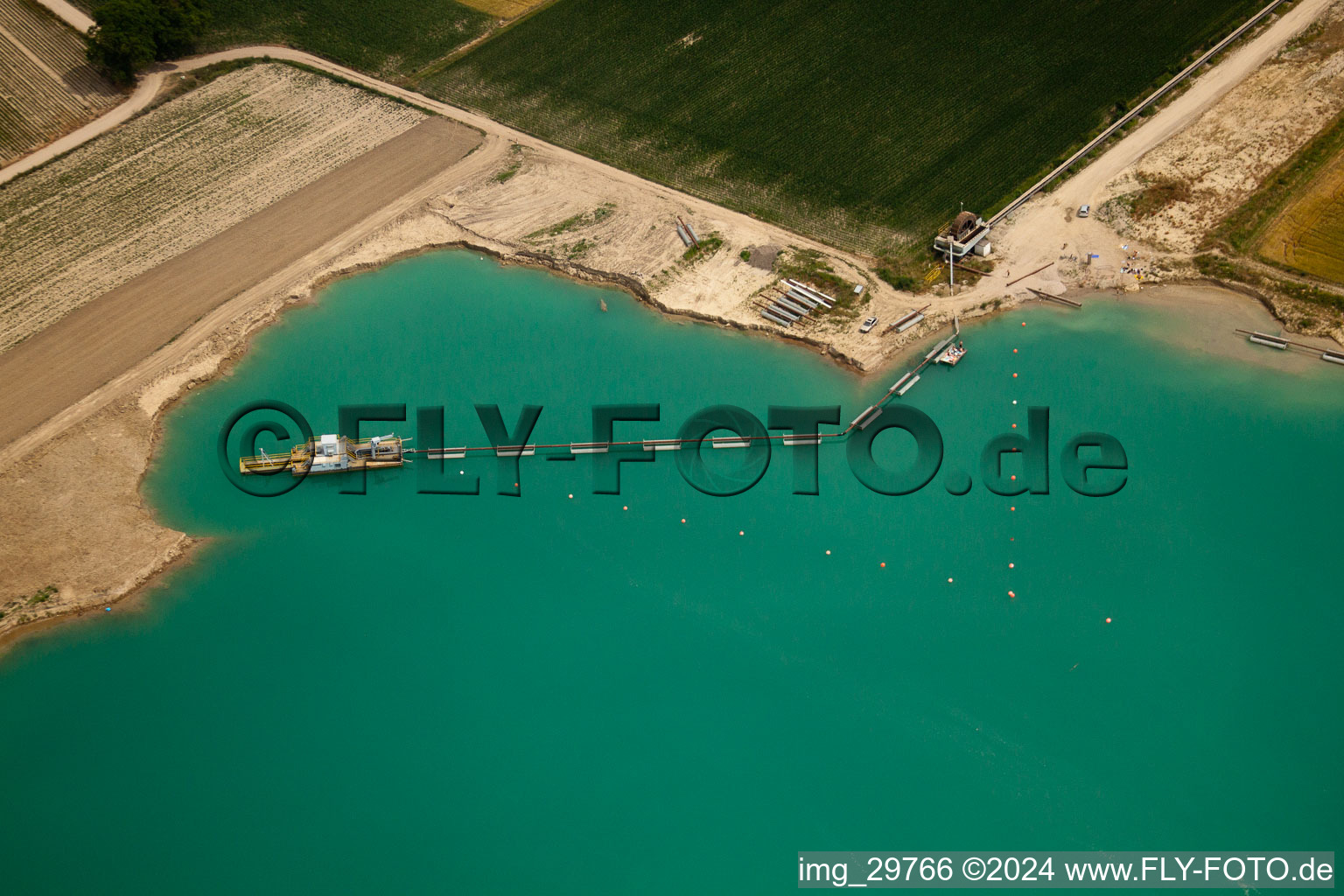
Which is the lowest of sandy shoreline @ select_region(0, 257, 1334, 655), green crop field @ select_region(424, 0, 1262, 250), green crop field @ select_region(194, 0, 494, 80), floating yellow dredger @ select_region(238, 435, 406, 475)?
floating yellow dredger @ select_region(238, 435, 406, 475)

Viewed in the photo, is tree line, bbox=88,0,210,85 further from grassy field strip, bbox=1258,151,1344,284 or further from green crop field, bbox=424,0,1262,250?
grassy field strip, bbox=1258,151,1344,284

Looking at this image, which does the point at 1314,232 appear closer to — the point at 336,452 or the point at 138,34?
the point at 336,452

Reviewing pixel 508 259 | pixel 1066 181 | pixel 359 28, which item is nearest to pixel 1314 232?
pixel 1066 181

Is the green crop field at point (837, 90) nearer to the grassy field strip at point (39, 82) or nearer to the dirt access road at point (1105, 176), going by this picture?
the dirt access road at point (1105, 176)

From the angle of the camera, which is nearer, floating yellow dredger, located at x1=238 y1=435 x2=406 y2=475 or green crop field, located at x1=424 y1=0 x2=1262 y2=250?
floating yellow dredger, located at x1=238 y1=435 x2=406 y2=475

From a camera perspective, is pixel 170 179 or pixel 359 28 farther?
pixel 359 28

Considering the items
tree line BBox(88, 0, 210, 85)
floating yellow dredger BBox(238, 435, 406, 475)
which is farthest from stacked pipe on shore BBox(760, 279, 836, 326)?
tree line BBox(88, 0, 210, 85)

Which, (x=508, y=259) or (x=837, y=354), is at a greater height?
(x=508, y=259)
